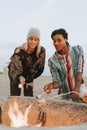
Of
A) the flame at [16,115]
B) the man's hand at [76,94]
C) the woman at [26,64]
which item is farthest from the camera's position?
the woman at [26,64]

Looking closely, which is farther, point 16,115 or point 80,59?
point 80,59

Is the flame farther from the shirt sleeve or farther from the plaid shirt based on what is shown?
the shirt sleeve

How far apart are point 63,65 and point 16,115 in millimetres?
995

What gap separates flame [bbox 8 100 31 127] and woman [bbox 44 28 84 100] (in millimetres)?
597

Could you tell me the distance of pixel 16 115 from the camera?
4945mm

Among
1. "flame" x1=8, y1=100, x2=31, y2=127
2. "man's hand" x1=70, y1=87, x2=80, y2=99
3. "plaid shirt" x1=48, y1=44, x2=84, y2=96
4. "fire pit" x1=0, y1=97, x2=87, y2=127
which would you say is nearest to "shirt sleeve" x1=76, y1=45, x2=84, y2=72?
"plaid shirt" x1=48, y1=44, x2=84, y2=96

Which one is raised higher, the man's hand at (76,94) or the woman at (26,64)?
the woman at (26,64)

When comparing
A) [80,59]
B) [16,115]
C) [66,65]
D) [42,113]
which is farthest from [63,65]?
[16,115]

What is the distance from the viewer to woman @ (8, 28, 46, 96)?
5.54 m

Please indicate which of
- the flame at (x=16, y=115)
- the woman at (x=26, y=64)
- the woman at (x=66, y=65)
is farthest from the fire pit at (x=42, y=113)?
the woman at (x=26, y=64)

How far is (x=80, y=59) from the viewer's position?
206 inches

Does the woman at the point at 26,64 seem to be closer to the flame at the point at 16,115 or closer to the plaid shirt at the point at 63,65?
the plaid shirt at the point at 63,65

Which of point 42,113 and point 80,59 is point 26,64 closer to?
point 80,59

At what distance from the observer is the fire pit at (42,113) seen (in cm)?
476
